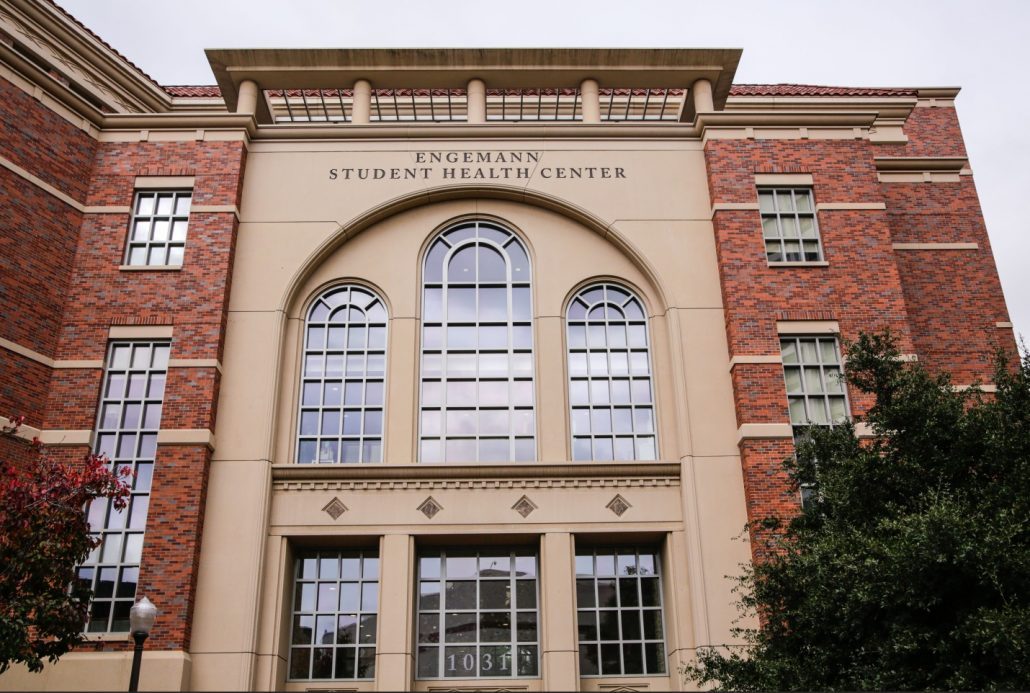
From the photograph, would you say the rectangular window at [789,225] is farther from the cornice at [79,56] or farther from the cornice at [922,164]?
the cornice at [79,56]

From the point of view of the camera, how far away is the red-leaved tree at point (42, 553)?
38.9 ft

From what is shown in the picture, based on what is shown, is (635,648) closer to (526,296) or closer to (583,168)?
(526,296)

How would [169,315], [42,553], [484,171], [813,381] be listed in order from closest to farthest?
[42,553] → [813,381] → [169,315] → [484,171]

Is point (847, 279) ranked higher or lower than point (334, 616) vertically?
higher

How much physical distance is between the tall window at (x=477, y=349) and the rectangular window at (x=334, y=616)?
2510 millimetres

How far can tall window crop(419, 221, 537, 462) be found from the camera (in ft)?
59.6

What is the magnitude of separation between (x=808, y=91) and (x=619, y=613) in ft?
63.6

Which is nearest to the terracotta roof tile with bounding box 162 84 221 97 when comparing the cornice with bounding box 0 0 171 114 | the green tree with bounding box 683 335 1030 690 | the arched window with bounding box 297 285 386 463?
the cornice with bounding box 0 0 171 114

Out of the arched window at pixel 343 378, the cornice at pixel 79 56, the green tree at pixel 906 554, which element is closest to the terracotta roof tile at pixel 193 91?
the cornice at pixel 79 56

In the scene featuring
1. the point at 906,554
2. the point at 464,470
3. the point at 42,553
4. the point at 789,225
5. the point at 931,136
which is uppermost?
the point at 931,136

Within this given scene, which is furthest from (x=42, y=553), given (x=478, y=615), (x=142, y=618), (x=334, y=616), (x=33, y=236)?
(x=33, y=236)

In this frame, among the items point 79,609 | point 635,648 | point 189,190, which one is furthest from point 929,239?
point 79,609

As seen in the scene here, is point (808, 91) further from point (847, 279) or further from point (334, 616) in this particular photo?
point (334, 616)

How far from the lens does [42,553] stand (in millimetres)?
12008
